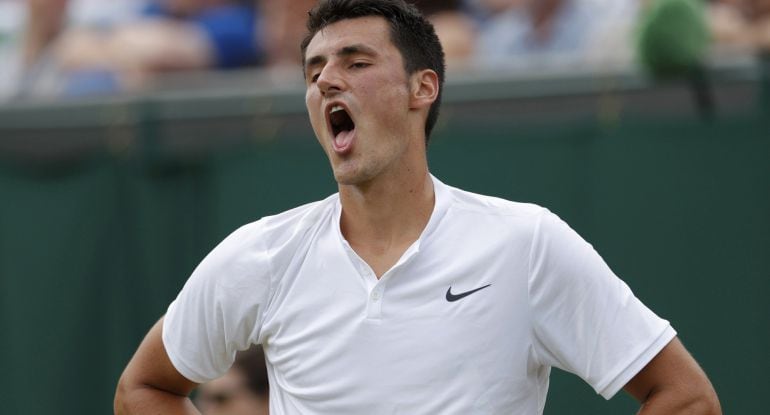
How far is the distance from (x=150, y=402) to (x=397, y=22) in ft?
3.77

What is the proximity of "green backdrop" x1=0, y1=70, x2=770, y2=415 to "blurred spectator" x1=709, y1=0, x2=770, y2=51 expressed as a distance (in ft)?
1.23

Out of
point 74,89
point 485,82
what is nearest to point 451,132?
point 485,82

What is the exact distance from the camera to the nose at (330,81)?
10.4 ft

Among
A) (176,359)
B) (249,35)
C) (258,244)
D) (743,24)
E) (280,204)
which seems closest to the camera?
(258,244)

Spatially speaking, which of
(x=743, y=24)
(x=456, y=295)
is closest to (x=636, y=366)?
(x=456, y=295)

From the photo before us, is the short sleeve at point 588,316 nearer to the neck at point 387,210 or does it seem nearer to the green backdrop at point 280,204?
the neck at point 387,210

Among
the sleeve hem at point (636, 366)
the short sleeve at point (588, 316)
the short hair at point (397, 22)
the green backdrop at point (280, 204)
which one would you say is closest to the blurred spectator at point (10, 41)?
the green backdrop at point (280, 204)

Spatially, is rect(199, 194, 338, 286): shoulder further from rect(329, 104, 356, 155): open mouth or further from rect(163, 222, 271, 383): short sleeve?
rect(329, 104, 356, 155): open mouth

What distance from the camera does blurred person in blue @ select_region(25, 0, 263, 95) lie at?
6441 millimetres

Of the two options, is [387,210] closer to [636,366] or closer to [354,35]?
[354,35]

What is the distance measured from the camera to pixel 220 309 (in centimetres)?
329

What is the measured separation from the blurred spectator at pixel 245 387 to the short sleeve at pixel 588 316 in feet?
5.90

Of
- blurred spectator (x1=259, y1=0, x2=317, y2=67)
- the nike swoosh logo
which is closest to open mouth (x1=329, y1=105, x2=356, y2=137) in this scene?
the nike swoosh logo

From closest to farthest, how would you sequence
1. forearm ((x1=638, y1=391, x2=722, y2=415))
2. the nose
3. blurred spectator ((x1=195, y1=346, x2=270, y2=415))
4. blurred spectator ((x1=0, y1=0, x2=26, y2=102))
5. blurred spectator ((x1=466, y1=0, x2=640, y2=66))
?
1. forearm ((x1=638, y1=391, x2=722, y2=415))
2. the nose
3. blurred spectator ((x1=195, y1=346, x2=270, y2=415))
4. blurred spectator ((x1=466, y1=0, x2=640, y2=66))
5. blurred spectator ((x1=0, y1=0, x2=26, y2=102))
